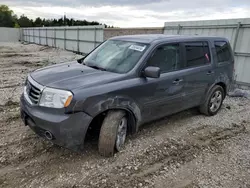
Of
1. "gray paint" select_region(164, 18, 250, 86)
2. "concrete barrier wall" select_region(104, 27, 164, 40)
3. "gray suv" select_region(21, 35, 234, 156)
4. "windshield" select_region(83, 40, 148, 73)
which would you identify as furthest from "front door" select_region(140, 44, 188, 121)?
"concrete barrier wall" select_region(104, 27, 164, 40)

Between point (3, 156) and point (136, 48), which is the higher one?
point (136, 48)

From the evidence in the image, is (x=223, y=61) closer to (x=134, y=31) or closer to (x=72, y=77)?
(x=72, y=77)

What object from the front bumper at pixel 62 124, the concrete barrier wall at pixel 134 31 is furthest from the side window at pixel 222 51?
the concrete barrier wall at pixel 134 31

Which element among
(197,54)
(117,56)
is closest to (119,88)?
(117,56)

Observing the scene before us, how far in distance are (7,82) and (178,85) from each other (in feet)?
20.6

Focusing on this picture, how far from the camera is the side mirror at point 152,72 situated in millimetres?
3026

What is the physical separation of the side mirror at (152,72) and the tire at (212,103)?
1.99m

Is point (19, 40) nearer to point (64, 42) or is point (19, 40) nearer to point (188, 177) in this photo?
point (64, 42)

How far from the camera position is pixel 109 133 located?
287cm

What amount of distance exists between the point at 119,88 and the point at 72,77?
0.68m

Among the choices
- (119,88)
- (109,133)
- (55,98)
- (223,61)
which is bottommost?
(109,133)

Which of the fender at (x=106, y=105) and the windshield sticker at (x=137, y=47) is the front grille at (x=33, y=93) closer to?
the fender at (x=106, y=105)

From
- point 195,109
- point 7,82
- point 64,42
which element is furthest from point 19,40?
point 195,109

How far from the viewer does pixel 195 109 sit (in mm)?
5094
